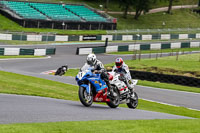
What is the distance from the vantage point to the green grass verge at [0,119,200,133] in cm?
928

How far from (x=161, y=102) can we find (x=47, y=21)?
132 ft

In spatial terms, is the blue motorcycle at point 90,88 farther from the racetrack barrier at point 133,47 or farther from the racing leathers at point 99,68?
the racetrack barrier at point 133,47

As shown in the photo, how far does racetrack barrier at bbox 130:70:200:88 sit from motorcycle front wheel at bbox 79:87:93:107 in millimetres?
15203

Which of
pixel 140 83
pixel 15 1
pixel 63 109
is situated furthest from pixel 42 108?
pixel 15 1

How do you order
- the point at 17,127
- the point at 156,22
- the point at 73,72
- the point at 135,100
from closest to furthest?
the point at 17,127 → the point at 135,100 → the point at 73,72 → the point at 156,22

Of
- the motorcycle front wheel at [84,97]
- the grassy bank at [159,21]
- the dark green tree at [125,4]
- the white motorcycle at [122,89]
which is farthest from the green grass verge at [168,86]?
the dark green tree at [125,4]

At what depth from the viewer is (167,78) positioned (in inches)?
1180

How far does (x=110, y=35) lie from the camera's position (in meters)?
61.8

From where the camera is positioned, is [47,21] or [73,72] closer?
[73,72]

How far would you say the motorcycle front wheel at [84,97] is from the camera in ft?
46.6

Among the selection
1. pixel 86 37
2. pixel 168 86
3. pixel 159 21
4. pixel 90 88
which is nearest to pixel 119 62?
pixel 90 88

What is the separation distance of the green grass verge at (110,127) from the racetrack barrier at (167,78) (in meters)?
16.9

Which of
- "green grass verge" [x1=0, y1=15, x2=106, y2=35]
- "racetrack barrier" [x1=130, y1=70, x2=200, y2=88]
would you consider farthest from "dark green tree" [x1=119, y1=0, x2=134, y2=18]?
"racetrack barrier" [x1=130, y1=70, x2=200, y2=88]

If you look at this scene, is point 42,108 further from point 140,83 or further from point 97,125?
point 140,83
